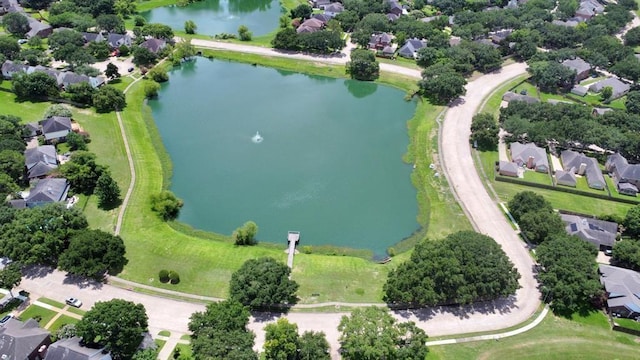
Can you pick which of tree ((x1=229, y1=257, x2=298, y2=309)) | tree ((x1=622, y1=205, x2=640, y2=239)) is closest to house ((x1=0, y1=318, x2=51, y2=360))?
tree ((x1=229, y1=257, x2=298, y2=309))

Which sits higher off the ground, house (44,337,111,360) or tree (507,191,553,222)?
tree (507,191,553,222)

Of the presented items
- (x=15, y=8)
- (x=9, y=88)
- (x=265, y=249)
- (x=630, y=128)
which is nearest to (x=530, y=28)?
(x=630, y=128)

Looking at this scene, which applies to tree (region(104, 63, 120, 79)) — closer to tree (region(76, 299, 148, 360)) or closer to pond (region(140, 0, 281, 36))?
pond (region(140, 0, 281, 36))

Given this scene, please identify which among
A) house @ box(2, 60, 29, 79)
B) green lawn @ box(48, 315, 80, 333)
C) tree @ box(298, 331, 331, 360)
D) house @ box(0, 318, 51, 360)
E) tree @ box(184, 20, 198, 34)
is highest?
tree @ box(184, 20, 198, 34)

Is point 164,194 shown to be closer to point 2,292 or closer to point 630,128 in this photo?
point 2,292

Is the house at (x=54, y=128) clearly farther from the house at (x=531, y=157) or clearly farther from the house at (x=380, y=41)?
the house at (x=531, y=157)

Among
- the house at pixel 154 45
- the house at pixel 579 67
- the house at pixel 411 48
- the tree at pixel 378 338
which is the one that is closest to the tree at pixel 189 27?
the house at pixel 154 45

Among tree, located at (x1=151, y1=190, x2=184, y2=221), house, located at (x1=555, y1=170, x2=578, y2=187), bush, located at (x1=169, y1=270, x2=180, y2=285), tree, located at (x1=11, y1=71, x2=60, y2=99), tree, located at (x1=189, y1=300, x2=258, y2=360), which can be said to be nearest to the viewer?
tree, located at (x1=189, y1=300, x2=258, y2=360)
